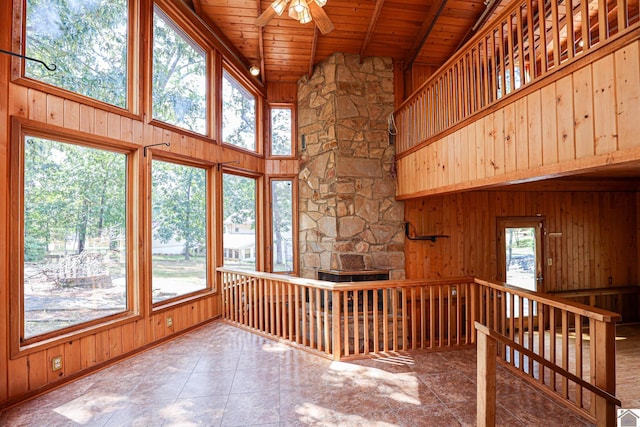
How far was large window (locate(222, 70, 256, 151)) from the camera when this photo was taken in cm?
517

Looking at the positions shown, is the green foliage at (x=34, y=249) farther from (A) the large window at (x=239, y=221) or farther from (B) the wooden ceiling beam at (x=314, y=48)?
(B) the wooden ceiling beam at (x=314, y=48)

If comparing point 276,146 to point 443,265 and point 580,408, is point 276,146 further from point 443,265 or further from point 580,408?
point 580,408

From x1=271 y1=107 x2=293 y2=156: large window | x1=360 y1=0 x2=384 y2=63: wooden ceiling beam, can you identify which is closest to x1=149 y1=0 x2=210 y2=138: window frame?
x1=271 y1=107 x2=293 y2=156: large window

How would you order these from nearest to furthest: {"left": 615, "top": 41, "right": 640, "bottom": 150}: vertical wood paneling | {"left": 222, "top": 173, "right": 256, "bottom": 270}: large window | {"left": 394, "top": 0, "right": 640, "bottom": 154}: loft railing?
{"left": 615, "top": 41, "right": 640, "bottom": 150}: vertical wood paneling
{"left": 394, "top": 0, "right": 640, "bottom": 154}: loft railing
{"left": 222, "top": 173, "right": 256, "bottom": 270}: large window

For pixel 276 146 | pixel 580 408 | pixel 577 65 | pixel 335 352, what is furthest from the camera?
pixel 276 146

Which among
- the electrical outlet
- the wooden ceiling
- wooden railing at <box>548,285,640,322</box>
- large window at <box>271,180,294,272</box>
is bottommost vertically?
wooden railing at <box>548,285,640,322</box>

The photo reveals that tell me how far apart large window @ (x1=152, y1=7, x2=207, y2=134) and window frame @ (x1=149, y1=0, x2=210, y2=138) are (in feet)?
0.10

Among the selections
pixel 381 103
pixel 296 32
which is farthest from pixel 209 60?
pixel 381 103

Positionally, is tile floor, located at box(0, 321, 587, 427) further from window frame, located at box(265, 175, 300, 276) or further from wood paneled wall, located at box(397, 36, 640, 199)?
window frame, located at box(265, 175, 300, 276)

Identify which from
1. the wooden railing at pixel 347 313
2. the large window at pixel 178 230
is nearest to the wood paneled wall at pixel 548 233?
the wooden railing at pixel 347 313

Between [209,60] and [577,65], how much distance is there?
181 inches

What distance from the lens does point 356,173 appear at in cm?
528

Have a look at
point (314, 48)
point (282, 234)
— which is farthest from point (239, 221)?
point (314, 48)

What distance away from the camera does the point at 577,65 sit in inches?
76.9
